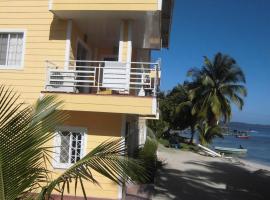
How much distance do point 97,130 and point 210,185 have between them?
272 inches

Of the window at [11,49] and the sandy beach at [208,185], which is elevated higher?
the window at [11,49]

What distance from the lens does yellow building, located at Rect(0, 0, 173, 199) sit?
11789 millimetres

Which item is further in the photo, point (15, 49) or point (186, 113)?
point (186, 113)

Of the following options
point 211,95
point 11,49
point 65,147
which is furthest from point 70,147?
point 211,95

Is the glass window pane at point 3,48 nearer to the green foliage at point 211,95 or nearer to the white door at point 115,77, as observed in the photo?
the white door at point 115,77

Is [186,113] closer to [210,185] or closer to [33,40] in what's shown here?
A: [210,185]

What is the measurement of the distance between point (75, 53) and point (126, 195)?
5345 mm

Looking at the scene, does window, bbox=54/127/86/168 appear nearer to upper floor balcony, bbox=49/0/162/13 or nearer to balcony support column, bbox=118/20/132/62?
balcony support column, bbox=118/20/132/62

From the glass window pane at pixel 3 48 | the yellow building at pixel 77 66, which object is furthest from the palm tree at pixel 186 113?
the glass window pane at pixel 3 48

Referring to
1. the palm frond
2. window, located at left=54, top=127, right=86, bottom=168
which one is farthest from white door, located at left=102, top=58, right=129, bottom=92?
the palm frond

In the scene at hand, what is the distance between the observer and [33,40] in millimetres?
13367

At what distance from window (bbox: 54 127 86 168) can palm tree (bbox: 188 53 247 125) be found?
88.5ft

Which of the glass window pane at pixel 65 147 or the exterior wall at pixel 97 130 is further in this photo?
the glass window pane at pixel 65 147

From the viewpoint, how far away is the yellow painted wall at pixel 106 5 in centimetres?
1195
